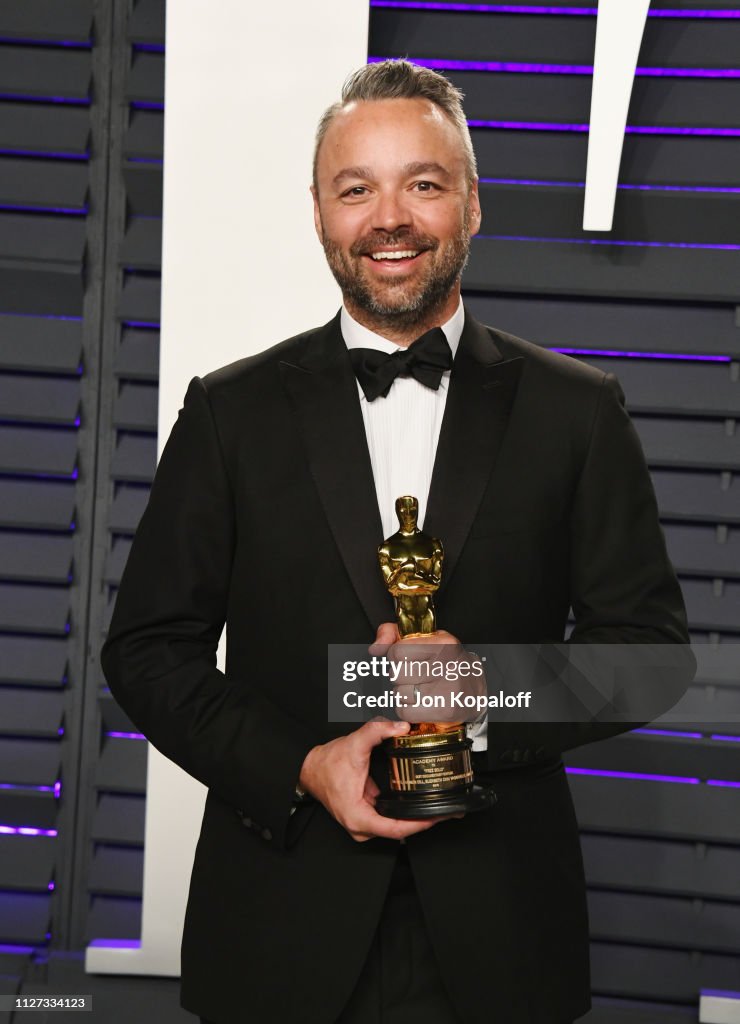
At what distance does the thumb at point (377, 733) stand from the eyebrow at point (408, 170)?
2.61 feet

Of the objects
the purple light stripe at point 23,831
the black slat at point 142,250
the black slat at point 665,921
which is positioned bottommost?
the black slat at point 665,921

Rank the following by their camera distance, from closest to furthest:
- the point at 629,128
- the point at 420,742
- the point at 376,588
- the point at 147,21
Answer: the point at 420,742, the point at 376,588, the point at 629,128, the point at 147,21

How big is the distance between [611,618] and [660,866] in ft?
4.71

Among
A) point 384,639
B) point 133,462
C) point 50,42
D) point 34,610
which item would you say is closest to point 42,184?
point 50,42

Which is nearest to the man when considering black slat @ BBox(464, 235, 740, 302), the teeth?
the teeth

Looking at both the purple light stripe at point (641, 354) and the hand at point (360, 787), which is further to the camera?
the purple light stripe at point (641, 354)

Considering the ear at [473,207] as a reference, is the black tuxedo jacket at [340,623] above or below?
below

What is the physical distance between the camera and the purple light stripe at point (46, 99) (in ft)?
10.0

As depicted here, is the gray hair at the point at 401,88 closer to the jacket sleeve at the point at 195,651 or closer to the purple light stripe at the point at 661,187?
the jacket sleeve at the point at 195,651

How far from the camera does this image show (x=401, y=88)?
178cm

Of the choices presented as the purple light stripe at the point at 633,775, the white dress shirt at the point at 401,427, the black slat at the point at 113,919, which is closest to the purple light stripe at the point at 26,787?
the black slat at the point at 113,919

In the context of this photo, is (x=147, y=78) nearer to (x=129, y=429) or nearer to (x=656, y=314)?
(x=129, y=429)

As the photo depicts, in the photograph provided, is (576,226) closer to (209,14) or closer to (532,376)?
(209,14)

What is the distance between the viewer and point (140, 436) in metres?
3.10
